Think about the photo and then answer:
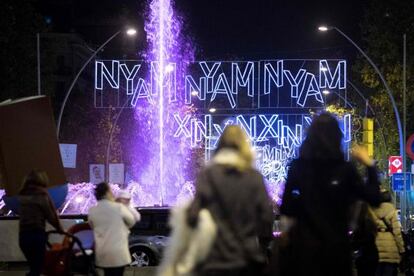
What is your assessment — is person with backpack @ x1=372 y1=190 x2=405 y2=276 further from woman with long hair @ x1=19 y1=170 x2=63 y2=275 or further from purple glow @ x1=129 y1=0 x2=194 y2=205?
purple glow @ x1=129 y1=0 x2=194 y2=205

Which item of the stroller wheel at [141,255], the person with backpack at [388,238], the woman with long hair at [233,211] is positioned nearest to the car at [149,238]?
the stroller wheel at [141,255]

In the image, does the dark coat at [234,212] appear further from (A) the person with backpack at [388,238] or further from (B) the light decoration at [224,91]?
(B) the light decoration at [224,91]

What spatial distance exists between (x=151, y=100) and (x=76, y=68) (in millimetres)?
45561

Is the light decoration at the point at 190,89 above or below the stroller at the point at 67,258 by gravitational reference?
above

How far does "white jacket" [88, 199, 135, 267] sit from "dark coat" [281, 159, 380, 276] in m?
3.31

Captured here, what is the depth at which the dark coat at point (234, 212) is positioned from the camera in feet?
14.8

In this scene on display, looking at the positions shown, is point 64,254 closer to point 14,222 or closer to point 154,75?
point 14,222

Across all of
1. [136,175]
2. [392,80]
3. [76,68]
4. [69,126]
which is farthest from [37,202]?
[76,68]

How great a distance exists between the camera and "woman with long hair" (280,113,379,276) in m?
4.71

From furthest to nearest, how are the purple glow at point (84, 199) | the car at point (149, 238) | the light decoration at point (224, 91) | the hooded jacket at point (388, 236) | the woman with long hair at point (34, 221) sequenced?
1. the light decoration at point (224, 91)
2. the purple glow at point (84, 199)
3. the car at point (149, 238)
4. the hooded jacket at point (388, 236)
5. the woman with long hair at point (34, 221)

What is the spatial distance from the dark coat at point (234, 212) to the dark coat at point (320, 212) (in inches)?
8.7

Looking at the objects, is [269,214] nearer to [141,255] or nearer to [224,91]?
[141,255]

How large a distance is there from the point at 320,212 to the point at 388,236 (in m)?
5.61

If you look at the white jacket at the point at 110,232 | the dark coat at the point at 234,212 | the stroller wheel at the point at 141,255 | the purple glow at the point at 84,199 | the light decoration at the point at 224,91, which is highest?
the light decoration at the point at 224,91
